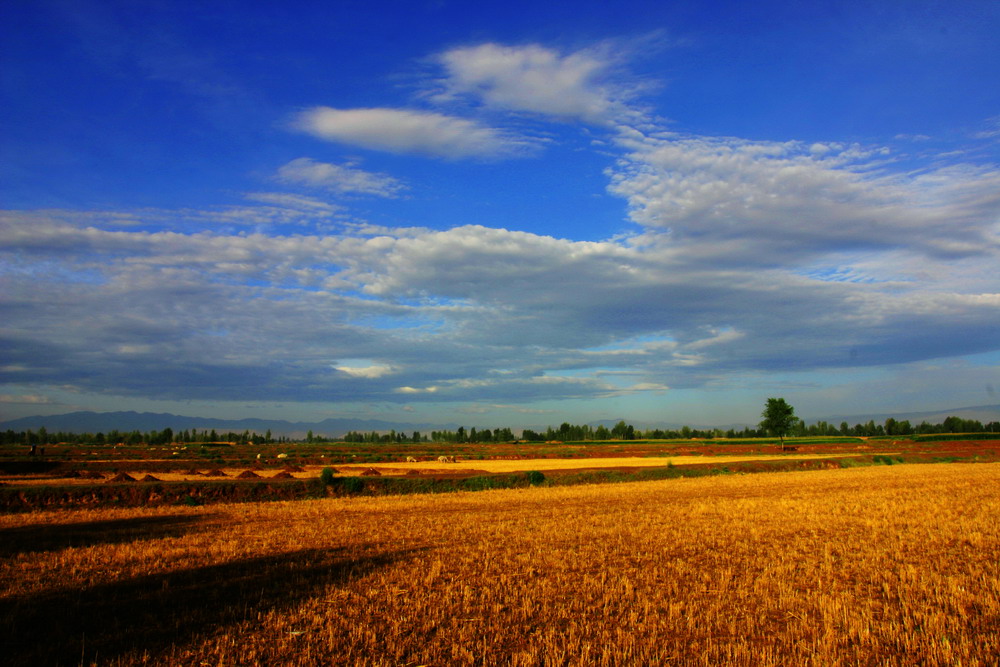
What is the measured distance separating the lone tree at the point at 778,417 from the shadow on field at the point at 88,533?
106 m

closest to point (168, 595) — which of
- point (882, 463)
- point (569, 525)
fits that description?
point (569, 525)

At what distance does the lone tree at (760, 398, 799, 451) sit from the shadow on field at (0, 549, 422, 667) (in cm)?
10889

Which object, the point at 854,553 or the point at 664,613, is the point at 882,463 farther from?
the point at 664,613

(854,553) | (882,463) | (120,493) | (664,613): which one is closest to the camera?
(664,613)

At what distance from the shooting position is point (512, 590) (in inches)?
420

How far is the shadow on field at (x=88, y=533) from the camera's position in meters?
15.8

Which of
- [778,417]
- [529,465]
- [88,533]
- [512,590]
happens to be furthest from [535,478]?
[778,417]

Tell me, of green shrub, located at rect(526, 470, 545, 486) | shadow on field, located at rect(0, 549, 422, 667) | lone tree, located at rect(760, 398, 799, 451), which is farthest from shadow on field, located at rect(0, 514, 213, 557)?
lone tree, located at rect(760, 398, 799, 451)

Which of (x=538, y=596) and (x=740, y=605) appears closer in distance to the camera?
(x=740, y=605)

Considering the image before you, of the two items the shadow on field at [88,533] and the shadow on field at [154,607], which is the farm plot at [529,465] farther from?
the shadow on field at [154,607]

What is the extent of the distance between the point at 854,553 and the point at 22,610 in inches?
646

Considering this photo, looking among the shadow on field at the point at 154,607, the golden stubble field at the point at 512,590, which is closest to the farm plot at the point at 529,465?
the golden stubble field at the point at 512,590

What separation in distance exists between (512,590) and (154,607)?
5876 millimetres

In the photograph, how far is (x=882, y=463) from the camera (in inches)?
2363
